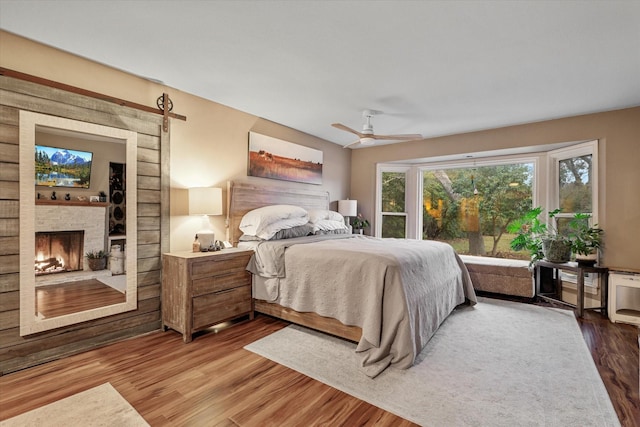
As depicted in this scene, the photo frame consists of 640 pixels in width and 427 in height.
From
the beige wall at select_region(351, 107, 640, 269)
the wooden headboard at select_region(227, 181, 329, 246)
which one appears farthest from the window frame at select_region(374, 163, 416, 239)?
the beige wall at select_region(351, 107, 640, 269)

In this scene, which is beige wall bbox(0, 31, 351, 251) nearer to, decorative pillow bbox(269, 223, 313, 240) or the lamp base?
the lamp base

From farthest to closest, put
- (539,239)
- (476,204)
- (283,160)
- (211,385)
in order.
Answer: (476,204) < (283,160) < (539,239) < (211,385)

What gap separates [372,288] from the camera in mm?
2434

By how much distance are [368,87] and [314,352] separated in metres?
2.52

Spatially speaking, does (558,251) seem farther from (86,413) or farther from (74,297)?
(74,297)

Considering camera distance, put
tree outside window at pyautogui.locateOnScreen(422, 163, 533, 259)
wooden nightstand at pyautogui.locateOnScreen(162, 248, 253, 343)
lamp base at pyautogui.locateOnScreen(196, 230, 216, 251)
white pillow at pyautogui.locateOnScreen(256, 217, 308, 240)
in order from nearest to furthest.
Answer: wooden nightstand at pyautogui.locateOnScreen(162, 248, 253, 343)
lamp base at pyautogui.locateOnScreen(196, 230, 216, 251)
white pillow at pyautogui.locateOnScreen(256, 217, 308, 240)
tree outside window at pyautogui.locateOnScreen(422, 163, 533, 259)

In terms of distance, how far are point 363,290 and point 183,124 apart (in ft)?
8.17

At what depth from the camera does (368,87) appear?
3.05 meters

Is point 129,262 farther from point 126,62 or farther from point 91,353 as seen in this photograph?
point 126,62

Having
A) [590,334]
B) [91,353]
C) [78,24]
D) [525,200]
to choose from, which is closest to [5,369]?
[91,353]

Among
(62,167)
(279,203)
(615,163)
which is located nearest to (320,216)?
(279,203)

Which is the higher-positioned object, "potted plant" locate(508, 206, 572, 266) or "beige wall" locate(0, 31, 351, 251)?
"beige wall" locate(0, 31, 351, 251)

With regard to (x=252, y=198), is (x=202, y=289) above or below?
below

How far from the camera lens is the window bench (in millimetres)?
4035
